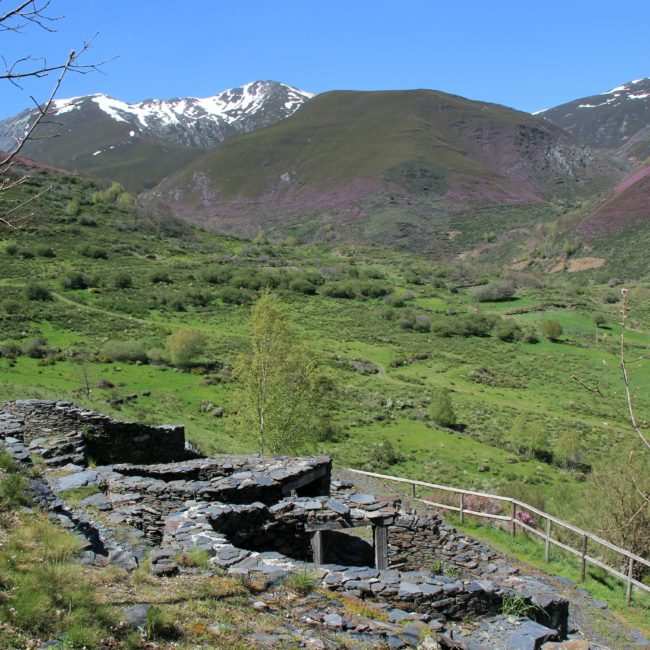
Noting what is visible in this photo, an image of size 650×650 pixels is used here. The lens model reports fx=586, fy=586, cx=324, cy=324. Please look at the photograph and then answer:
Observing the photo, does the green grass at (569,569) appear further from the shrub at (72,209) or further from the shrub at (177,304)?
the shrub at (72,209)

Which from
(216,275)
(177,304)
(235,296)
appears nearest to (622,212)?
(216,275)

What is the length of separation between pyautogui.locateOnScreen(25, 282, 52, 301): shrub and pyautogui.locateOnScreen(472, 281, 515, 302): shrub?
51614 millimetres

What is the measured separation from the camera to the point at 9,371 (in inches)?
1214

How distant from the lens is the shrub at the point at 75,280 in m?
56.5

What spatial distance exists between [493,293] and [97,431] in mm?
69588

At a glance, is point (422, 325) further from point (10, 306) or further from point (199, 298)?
point (10, 306)

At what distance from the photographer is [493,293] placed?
77812 millimetres

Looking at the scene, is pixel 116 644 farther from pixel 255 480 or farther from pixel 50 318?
pixel 50 318

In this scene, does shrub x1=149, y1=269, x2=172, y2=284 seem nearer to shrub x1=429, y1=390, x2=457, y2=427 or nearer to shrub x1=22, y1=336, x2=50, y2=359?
shrub x1=22, y1=336, x2=50, y2=359

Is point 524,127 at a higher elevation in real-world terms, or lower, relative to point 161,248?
higher

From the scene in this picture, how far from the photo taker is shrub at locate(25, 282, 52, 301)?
5044 centimetres

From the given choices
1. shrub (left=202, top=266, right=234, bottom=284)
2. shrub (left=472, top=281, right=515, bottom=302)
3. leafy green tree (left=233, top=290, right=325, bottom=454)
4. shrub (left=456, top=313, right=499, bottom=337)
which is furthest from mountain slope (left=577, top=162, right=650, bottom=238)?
leafy green tree (left=233, top=290, right=325, bottom=454)

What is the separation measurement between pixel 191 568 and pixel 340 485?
6.68 metres

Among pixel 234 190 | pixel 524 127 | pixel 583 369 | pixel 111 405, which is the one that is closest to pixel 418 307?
pixel 583 369
